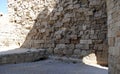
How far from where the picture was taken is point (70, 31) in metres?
7.88

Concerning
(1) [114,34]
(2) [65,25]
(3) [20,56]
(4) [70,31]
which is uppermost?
(2) [65,25]

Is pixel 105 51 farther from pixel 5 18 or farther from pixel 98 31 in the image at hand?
pixel 5 18

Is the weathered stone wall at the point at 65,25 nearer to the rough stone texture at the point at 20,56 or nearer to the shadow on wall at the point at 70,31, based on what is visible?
the shadow on wall at the point at 70,31

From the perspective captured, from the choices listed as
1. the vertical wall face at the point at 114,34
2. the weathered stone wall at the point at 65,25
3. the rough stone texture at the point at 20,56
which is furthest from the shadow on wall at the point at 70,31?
the vertical wall face at the point at 114,34

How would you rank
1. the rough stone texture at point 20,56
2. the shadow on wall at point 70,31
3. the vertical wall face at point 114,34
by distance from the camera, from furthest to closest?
1. the shadow on wall at point 70,31
2. the rough stone texture at point 20,56
3. the vertical wall face at point 114,34

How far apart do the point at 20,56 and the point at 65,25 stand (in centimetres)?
236

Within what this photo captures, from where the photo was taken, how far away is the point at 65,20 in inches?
318

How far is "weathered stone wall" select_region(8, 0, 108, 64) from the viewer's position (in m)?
7.14

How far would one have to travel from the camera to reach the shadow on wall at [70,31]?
7.11 metres

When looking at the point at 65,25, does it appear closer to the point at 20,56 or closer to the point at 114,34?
the point at 20,56

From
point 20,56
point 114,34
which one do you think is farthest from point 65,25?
point 114,34

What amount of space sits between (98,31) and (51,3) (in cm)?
272

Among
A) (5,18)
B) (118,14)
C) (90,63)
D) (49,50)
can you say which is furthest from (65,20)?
(118,14)

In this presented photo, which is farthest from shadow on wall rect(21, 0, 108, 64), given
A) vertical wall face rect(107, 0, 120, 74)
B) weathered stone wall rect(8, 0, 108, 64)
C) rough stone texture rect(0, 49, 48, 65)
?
vertical wall face rect(107, 0, 120, 74)
